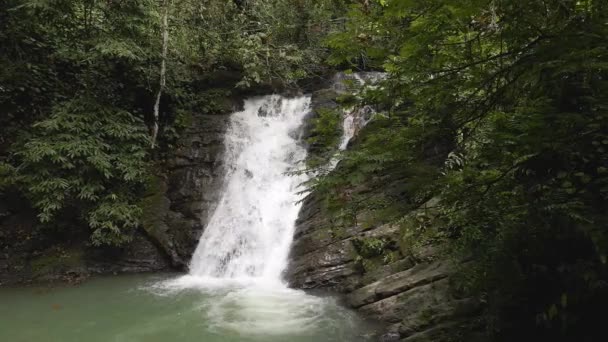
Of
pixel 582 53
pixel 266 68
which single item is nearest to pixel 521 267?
pixel 582 53

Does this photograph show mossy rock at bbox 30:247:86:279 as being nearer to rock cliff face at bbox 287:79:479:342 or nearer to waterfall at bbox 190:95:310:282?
waterfall at bbox 190:95:310:282

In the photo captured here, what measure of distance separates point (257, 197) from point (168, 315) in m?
4.20

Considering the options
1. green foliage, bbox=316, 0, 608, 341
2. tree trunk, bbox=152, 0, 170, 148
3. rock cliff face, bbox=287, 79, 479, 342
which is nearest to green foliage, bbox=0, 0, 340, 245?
tree trunk, bbox=152, 0, 170, 148

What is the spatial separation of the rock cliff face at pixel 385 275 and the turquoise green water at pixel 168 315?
41cm

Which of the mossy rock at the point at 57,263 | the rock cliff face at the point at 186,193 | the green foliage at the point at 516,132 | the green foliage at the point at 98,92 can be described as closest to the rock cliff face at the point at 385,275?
the green foliage at the point at 516,132

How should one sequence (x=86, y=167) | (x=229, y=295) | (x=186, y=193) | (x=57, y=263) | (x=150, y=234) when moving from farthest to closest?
(x=186, y=193) < (x=150, y=234) < (x=86, y=167) < (x=57, y=263) < (x=229, y=295)

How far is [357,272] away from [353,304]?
81 cm

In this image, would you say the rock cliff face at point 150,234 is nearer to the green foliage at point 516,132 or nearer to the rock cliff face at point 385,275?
the rock cliff face at point 385,275

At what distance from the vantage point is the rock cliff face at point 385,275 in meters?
4.84

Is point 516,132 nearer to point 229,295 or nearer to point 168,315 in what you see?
point 168,315

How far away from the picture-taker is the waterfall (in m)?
8.72

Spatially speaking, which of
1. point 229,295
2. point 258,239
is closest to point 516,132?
point 229,295

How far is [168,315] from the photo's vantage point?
254 inches

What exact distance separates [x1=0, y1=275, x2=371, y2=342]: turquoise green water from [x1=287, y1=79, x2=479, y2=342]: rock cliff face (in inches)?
16.1
